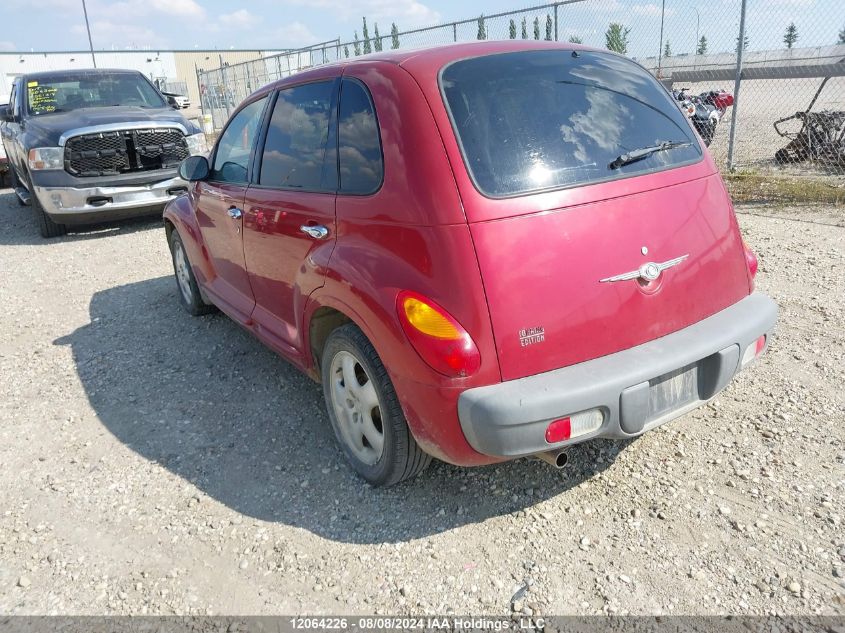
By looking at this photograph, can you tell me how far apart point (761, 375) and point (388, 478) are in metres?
2.34

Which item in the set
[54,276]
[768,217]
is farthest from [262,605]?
[768,217]

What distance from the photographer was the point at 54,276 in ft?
23.4

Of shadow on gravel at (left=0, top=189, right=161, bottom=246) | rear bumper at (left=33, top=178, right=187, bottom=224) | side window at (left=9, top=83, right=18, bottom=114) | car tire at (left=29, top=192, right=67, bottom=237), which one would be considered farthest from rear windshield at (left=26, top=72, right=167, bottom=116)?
shadow on gravel at (left=0, top=189, right=161, bottom=246)

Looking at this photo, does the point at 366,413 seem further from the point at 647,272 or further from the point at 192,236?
the point at 192,236

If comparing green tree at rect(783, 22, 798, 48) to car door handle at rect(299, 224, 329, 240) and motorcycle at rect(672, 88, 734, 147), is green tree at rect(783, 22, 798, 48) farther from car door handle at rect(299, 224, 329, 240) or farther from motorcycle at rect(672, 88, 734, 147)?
car door handle at rect(299, 224, 329, 240)

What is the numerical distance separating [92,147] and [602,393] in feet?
26.5

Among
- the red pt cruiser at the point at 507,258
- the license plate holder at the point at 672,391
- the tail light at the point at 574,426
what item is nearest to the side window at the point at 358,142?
the red pt cruiser at the point at 507,258

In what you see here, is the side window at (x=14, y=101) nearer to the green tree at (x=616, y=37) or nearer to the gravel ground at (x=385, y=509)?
the gravel ground at (x=385, y=509)

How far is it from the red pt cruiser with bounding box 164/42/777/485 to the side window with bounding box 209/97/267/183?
794mm

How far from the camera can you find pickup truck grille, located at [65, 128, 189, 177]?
328 inches

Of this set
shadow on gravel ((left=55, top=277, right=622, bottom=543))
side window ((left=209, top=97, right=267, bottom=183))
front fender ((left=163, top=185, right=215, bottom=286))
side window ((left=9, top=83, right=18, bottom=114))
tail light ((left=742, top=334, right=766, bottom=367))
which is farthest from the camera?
side window ((left=9, top=83, right=18, bottom=114))

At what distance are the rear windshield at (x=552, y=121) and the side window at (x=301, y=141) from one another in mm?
726

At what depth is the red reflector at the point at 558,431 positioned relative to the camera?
2344mm

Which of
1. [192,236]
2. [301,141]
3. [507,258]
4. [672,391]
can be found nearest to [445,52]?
[301,141]
